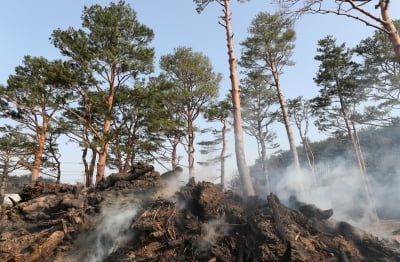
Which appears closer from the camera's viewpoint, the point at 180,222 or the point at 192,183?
the point at 180,222

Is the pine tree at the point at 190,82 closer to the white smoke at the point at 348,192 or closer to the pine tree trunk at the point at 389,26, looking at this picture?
the white smoke at the point at 348,192

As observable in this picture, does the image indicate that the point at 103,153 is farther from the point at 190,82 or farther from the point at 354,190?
the point at 354,190

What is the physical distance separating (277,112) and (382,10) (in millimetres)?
17679

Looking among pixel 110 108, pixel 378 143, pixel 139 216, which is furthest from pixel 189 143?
pixel 378 143

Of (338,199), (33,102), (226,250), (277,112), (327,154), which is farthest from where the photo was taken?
(327,154)

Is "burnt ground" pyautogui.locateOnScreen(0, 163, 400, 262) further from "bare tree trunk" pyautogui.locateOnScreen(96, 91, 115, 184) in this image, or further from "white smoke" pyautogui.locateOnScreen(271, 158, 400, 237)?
"white smoke" pyautogui.locateOnScreen(271, 158, 400, 237)

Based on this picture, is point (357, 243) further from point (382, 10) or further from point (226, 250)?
point (382, 10)

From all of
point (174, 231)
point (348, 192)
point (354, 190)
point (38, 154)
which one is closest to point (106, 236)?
point (174, 231)

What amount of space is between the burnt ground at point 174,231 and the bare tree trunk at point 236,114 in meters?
1.04

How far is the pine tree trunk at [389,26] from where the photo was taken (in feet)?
21.4

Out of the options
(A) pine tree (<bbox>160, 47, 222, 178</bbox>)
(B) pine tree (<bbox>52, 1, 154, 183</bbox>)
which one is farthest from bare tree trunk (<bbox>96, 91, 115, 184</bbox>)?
(A) pine tree (<bbox>160, 47, 222, 178</bbox>)

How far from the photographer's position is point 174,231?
640 centimetres

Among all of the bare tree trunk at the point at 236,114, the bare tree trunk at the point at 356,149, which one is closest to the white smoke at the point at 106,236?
the bare tree trunk at the point at 236,114

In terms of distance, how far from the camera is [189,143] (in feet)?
64.7
